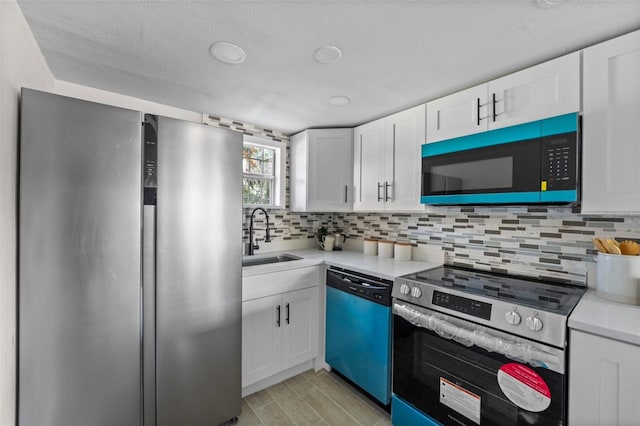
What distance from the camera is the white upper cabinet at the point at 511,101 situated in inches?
55.3

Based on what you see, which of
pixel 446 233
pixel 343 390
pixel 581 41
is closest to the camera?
pixel 581 41

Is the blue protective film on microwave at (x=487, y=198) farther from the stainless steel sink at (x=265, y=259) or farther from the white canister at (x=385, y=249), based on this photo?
the stainless steel sink at (x=265, y=259)

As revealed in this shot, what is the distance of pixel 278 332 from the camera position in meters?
2.10

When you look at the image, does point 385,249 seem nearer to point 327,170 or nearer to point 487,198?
point 327,170

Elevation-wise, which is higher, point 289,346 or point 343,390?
point 289,346

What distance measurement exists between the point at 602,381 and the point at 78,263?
7.41 ft

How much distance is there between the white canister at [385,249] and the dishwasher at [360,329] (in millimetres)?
547

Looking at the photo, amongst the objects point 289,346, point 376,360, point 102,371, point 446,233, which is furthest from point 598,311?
point 102,371

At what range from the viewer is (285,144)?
2936mm

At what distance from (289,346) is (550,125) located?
7.41ft

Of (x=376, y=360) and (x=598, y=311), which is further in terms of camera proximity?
(x=376, y=360)

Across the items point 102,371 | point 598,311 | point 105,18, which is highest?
point 105,18

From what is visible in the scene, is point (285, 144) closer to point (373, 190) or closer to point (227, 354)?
point (373, 190)

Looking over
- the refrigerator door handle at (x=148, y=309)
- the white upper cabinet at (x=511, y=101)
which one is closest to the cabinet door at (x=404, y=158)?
the white upper cabinet at (x=511, y=101)
